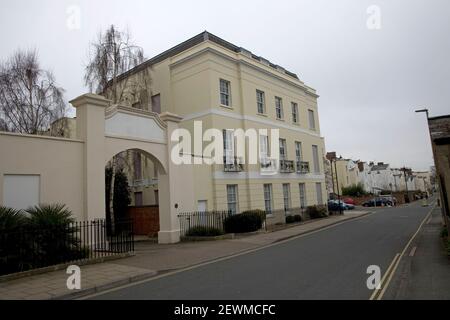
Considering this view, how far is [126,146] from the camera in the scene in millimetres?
14914

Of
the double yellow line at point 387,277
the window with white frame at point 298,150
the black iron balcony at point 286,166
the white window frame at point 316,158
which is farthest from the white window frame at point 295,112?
the double yellow line at point 387,277

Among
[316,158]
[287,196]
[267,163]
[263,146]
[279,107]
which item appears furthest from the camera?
[316,158]

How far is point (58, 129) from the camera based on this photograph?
2461 cm

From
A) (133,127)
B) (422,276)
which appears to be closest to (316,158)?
(133,127)

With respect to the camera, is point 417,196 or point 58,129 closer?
point 58,129

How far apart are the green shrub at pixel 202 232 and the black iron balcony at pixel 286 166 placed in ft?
32.7

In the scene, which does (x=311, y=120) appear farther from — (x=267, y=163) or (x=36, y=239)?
(x=36, y=239)

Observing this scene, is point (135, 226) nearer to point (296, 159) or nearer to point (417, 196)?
point (296, 159)

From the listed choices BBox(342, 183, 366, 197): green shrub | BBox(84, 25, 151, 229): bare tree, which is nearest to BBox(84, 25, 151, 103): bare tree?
BBox(84, 25, 151, 229): bare tree

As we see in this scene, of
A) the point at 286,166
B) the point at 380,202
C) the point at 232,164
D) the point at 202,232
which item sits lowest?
the point at 380,202

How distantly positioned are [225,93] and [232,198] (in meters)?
6.76
